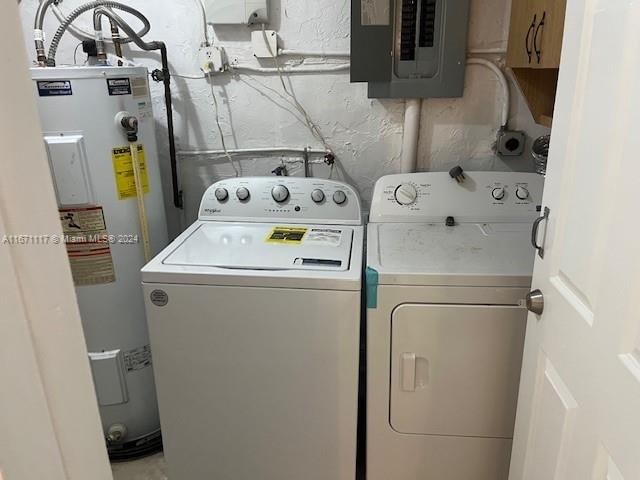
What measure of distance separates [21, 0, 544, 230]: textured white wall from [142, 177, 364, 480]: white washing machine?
48 centimetres

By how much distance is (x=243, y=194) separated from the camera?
1.84 meters

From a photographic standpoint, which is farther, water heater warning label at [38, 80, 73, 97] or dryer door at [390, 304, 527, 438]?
water heater warning label at [38, 80, 73, 97]

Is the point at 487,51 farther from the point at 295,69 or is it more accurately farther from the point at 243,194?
the point at 243,194

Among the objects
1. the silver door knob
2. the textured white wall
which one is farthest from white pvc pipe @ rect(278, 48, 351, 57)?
the silver door knob

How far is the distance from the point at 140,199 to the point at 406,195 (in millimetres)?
953

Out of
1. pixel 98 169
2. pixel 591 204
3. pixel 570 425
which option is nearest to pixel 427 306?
pixel 570 425

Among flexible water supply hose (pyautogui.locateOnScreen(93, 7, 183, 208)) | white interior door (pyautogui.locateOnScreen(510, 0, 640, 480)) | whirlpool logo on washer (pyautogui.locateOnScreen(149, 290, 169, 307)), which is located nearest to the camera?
white interior door (pyautogui.locateOnScreen(510, 0, 640, 480))

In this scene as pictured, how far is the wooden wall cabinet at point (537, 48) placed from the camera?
132 centimetres

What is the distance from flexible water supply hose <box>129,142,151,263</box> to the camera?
5.49 ft

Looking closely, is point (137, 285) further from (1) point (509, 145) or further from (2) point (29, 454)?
(1) point (509, 145)

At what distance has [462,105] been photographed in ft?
6.36

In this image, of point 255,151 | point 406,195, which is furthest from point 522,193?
point 255,151

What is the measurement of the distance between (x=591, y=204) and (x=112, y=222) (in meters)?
1.45

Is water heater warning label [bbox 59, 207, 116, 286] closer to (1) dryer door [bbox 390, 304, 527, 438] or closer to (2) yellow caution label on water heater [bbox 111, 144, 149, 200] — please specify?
(2) yellow caution label on water heater [bbox 111, 144, 149, 200]
